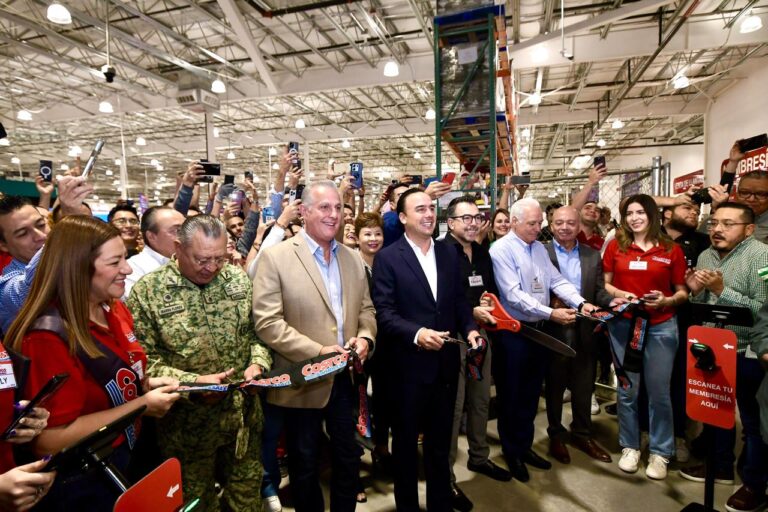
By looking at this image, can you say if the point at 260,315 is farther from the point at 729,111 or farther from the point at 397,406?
the point at 729,111

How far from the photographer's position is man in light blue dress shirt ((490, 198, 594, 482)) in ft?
9.37

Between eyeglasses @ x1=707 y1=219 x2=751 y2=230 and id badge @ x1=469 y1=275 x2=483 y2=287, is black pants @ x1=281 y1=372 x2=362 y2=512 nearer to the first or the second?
id badge @ x1=469 y1=275 x2=483 y2=287

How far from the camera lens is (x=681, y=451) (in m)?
3.06

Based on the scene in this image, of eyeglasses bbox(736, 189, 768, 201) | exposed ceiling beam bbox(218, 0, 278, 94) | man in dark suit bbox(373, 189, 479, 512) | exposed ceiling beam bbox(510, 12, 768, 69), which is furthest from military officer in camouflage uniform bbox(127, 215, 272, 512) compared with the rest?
exposed ceiling beam bbox(510, 12, 768, 69)

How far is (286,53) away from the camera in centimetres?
948

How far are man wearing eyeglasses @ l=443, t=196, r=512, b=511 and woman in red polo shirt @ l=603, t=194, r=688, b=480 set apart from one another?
0.97 m

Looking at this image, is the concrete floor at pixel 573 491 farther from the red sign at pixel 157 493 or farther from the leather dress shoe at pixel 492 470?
the red sign at pixel 157 493

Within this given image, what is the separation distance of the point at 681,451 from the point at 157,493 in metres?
3.50

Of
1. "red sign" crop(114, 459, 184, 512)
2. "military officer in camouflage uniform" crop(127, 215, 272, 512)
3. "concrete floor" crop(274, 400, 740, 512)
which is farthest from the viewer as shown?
"concrete floor" crop(274, 400, 740, 512)

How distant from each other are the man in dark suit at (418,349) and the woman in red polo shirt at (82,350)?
1.13 metres

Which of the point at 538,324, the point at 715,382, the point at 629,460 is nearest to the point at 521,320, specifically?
the point at 538,324

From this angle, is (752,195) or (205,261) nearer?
(205,261)

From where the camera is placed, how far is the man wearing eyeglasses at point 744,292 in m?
2.48

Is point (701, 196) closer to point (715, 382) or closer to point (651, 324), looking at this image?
point (651, 324)
